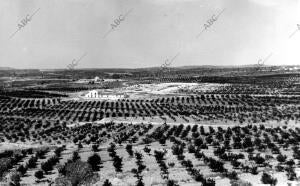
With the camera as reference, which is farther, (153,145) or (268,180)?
(153,145)

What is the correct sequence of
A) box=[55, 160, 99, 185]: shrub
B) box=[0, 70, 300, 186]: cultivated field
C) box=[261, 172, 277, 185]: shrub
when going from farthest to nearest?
box=[0, 70, 300, 186]: cultivated field, box=[55, 160, 99, 185]: shrub, box=[261, 172, 277, 185]: shrub

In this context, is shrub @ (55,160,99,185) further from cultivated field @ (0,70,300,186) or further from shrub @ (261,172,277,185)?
shrub @ (261,172,277,185)

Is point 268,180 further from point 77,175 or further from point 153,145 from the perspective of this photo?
point 153,145

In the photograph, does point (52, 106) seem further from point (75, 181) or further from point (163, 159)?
point (75, 181)

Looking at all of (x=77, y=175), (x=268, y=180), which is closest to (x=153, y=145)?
(x=77, y=175)

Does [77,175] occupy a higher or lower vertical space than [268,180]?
lower

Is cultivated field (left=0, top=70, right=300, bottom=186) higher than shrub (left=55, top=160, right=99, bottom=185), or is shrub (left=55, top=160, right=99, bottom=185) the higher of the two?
shrub (left=55, top=160, right=99, bottom=185)

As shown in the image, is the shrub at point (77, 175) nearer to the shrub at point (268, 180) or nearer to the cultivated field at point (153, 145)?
the cultivated field at point (153, 145)

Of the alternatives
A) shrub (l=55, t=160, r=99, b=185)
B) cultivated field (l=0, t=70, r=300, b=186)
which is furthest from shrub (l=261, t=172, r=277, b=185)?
shrub (l=55, t=160, r=99, b=185)

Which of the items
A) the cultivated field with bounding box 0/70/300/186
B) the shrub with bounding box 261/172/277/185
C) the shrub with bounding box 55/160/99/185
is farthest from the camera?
the cultivated field with bounding box 0/70/300/186

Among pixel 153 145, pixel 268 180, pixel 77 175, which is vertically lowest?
pixel 153 145

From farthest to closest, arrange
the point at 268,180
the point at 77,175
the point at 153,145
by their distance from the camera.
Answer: the point at 153,145 < the point at 77,175 < the point at 268,180

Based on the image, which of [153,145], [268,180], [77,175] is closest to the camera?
[268,180]

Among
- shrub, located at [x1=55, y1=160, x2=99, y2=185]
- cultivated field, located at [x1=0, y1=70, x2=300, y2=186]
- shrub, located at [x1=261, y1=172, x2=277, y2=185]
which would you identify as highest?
shrub, located at [x1=261, y1=172, x2=277, y2=185]
